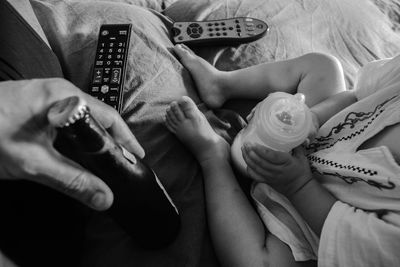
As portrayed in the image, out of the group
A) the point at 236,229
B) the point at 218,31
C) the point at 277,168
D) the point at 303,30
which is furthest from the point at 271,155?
the point at 303,30

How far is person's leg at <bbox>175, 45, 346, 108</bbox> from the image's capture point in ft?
2.25

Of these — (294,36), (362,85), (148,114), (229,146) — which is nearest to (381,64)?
(362,85)

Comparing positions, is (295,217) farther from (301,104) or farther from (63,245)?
(63,245)

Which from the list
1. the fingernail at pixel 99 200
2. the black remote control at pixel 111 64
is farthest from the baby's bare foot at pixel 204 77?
Answer: the fingernail at pixel 99 200

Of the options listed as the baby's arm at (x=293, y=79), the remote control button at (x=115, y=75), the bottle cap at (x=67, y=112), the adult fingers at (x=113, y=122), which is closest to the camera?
the bottle cap at (x=67, y=112)

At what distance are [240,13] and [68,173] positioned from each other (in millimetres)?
691

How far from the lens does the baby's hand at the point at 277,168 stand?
20.3 inches

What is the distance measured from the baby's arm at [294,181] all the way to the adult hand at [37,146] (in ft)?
0.91

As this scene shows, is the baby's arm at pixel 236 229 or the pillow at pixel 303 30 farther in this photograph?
the pillow at pixel 303 30

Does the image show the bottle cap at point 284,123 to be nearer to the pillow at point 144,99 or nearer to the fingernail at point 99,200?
the pillow at point 144,99

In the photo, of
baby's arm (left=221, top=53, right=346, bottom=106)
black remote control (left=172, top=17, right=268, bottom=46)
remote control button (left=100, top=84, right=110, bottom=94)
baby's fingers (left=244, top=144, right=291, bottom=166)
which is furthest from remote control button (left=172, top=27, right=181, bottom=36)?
baby's fingers (left=244, top=144, right=291, bottom=166)

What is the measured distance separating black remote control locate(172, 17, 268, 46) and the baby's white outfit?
0.27 metres

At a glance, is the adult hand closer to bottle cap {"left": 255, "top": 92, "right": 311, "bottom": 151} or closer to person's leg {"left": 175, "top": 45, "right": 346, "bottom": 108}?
bottle cap {"left": 255, "top": 92, "right": 311, "bottom": 151}

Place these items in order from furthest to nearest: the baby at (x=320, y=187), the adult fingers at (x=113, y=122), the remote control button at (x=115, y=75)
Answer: the remote control button at (x=115, y=75) → the baby at (x=320, y=187) → the adult fingers at (x=113, y=122)
